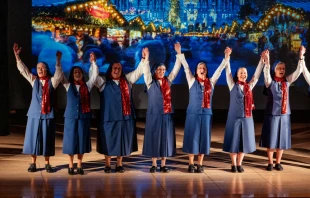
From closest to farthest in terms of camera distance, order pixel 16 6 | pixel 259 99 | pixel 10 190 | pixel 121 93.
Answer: pixel 10 190
pixel 121 93
pixel 16 6
pixel 259 99

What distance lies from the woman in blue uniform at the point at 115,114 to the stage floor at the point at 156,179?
0.30 m

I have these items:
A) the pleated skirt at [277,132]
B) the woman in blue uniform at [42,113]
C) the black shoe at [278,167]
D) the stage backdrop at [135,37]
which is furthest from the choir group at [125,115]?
the stage backdrop at [135,37]

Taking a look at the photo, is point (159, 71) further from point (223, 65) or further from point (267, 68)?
point (267, 68)

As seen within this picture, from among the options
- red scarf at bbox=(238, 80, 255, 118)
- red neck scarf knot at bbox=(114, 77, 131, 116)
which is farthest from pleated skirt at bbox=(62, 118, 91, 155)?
red scarf at bbox=(238, 80, 255, 118)

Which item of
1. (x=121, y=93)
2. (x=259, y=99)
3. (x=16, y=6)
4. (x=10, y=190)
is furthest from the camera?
(x=259, y=99)

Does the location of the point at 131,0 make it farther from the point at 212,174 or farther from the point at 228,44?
the point at 212,174

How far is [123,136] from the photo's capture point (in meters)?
8.32

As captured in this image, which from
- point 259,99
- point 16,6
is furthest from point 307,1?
point 16,6

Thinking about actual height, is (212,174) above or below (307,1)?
below

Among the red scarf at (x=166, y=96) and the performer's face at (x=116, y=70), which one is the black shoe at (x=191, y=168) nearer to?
the red scarf at (x=166, y=96)

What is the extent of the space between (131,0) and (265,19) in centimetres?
232

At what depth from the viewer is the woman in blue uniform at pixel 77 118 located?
322 inches

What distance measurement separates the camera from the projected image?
12.5 metres

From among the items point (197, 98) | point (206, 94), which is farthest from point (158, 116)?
point (206, 94)
